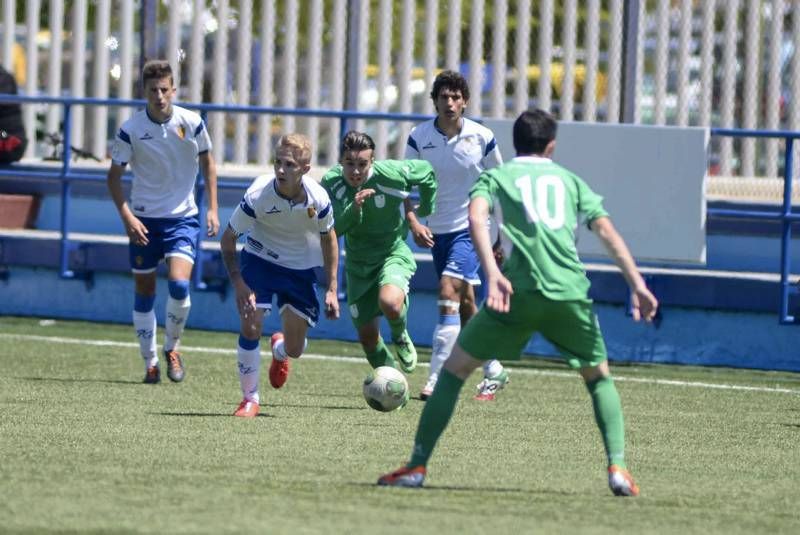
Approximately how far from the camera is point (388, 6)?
17.8 metres

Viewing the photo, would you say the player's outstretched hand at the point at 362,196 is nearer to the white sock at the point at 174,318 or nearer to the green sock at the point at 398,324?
the green sock at the point at 398,324

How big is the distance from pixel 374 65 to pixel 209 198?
688cm

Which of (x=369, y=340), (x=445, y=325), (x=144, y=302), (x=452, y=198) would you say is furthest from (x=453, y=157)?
(x=144, y=302)

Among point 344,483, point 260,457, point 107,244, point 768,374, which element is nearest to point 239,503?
point 344,483

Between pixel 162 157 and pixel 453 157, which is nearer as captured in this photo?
pixel 453 157

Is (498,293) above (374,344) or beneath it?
above

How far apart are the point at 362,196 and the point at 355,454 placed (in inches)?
89.2

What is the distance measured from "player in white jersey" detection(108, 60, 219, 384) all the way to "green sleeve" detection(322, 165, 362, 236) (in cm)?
138

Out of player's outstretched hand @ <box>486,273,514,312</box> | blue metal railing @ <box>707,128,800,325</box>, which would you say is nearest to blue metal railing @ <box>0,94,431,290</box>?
blue metal railing @ <box>707,128,800,325</box>

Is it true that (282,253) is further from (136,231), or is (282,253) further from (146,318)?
(146,318)

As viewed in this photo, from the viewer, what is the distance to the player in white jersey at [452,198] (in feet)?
38.8

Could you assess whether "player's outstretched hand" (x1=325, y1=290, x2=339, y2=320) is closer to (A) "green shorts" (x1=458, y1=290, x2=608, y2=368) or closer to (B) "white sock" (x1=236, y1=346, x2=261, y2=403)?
(B) "white sock" (x1=236, y1=346, x2=261, y2=403)

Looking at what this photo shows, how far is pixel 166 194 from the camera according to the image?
12.3 m

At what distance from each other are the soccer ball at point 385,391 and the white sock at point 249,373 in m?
0.67
